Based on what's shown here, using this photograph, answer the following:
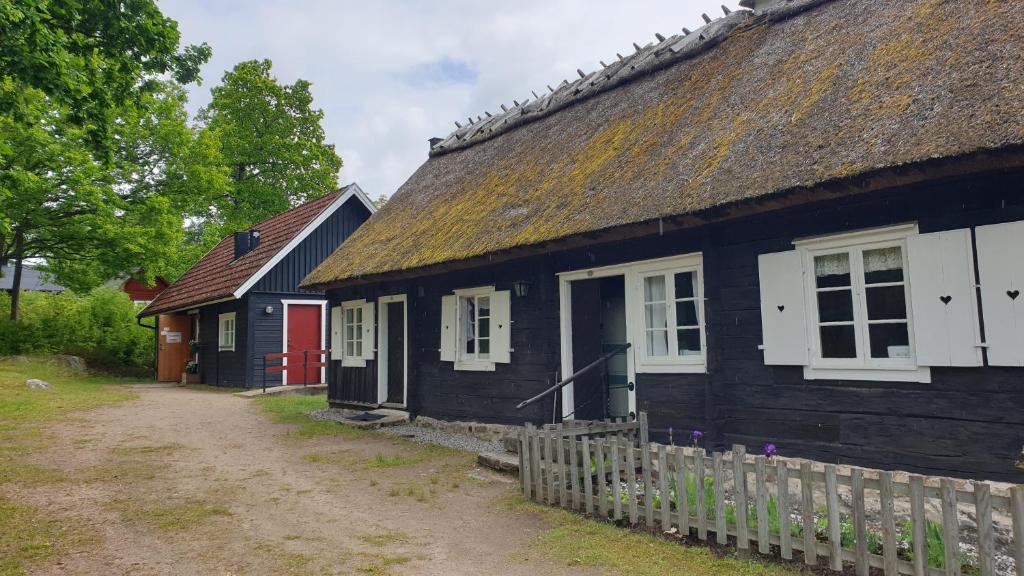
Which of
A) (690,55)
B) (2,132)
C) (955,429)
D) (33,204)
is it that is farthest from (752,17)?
(33,204)

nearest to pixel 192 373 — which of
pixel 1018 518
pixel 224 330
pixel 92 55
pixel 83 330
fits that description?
pixel 224 330

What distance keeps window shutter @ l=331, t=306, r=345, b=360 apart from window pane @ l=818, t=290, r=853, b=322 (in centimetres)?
1015

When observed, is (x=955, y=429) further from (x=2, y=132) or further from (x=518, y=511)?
(x=2, y=132)

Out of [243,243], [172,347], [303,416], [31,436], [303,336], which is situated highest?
[243,243]

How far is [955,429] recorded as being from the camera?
5355mm

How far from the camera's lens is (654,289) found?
25.8 feet

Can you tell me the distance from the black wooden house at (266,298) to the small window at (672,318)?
12163 millimetres

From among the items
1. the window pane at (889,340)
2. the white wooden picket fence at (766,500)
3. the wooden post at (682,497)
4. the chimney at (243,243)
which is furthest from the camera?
the chimney at (243,243)

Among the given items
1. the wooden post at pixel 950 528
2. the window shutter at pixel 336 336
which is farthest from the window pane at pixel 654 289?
the window shutter at pixel 336 336

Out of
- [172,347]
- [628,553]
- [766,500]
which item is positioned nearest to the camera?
[766,500]

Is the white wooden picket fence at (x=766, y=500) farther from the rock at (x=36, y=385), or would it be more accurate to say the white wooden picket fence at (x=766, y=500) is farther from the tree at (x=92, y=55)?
the rock at (x=36, y=385)

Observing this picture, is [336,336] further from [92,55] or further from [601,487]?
[601,487]

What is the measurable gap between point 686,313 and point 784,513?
10.9ft

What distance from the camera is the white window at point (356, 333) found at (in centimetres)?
1315
